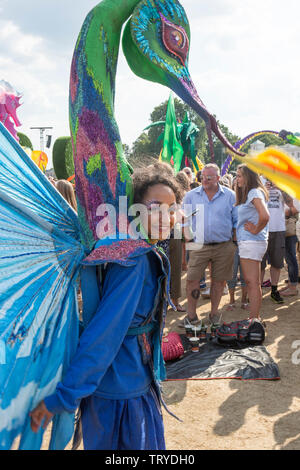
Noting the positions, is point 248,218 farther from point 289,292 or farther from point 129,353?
point 129,353

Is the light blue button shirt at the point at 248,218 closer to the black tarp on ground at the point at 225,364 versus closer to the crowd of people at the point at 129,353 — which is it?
the black tarp on ground at the point at 225,364

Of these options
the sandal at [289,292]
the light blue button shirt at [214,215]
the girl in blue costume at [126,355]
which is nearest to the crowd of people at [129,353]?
the girl in blue costume at [126,355]

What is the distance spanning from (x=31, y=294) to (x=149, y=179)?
592 mm

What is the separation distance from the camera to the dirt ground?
2.64m

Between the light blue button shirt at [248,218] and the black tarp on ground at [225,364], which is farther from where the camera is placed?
the light blue button shirt at [248,218]

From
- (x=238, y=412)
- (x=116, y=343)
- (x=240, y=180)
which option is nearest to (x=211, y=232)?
(x=240, y=180)

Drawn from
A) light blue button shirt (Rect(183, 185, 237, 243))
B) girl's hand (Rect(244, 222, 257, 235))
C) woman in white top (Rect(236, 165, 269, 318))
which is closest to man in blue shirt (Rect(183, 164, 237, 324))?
light blue button shirt (Rect(183, 185, 237, 243))

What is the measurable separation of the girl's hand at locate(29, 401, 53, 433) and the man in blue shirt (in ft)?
11.6

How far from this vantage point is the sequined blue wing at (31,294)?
1.21 m

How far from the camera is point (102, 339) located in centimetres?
128

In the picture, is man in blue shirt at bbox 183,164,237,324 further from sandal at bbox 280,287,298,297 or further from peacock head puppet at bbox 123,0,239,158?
peacock head puppet at bbox 123,0,239,158

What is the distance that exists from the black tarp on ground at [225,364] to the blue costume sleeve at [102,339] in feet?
8.11

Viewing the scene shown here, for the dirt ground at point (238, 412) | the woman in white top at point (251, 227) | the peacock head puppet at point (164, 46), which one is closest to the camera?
the peacock head puppet at point (164, 46)
